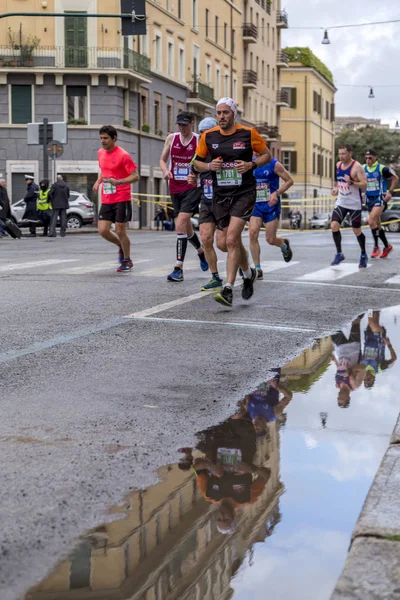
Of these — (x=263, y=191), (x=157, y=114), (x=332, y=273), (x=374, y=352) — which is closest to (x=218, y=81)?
(x=157, y=114)

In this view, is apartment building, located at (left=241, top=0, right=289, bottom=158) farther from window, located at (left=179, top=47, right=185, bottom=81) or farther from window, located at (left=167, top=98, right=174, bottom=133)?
window, located at (left=167, top=98, right=174, bottom=133)

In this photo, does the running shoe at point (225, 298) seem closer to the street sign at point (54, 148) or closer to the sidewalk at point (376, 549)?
the sidewalk at point (376, 549)

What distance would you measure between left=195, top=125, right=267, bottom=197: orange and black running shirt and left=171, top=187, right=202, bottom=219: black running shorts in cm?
235

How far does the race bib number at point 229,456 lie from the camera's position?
420 cm

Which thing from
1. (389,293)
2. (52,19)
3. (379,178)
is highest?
(52,19)

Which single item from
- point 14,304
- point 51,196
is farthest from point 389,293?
point 51,196

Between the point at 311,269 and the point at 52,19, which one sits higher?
the point at 52,19

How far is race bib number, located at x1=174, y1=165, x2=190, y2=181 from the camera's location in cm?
1262

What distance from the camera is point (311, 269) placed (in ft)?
48.1

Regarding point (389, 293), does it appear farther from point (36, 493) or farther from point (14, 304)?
point (36, 493)

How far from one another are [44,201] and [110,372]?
28533 mm

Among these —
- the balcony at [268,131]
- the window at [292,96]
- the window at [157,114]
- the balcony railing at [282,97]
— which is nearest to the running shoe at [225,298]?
the window at [157,114]

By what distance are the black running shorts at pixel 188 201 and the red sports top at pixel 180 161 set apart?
0.07 m

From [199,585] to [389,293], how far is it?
8.92 meters
